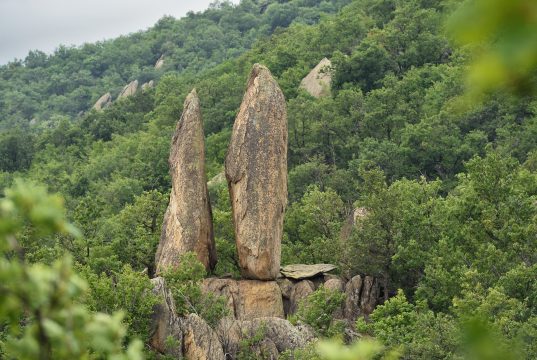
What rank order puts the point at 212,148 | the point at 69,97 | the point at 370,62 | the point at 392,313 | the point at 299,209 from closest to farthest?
the point at 392,313, the point at 299,209, the point at 212,148, the point at 370,62, the point at 69,97

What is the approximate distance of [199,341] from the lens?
19141 mm

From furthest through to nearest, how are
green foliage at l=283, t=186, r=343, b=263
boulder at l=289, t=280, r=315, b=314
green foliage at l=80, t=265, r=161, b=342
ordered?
green foliage at l=283, t=186, r=343, b=263 → boulder at l=289, t=280, r=315, b=314 → green foliage at l=80, t=265, r=161, b=342

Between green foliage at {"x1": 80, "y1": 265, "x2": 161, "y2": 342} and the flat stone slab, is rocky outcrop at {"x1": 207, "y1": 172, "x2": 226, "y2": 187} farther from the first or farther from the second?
green foliage at {"x1": 80, "y1": 265, "x2": 161, "y2": 342}

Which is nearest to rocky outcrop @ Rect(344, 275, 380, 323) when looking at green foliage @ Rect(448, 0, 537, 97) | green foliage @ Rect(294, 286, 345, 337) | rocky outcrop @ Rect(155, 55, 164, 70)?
green foliage @ Rect(294, 286, 345, 337)

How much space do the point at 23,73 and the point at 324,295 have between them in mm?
110228

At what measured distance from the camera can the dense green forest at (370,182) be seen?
18.8 meters

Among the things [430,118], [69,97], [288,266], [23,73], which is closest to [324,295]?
[288,266]

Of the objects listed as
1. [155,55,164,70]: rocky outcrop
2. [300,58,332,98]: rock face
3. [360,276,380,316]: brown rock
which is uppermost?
[155,55,164,70]: rocky outcrop

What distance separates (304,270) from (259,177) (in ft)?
10.4

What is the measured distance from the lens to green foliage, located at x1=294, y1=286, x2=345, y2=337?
2058cm

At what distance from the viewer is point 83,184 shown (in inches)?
1918

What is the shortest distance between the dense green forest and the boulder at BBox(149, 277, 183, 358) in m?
0.42

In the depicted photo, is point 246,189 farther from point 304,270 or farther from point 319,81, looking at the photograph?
Result: point 319,81

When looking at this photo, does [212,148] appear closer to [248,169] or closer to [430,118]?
[430,118]
